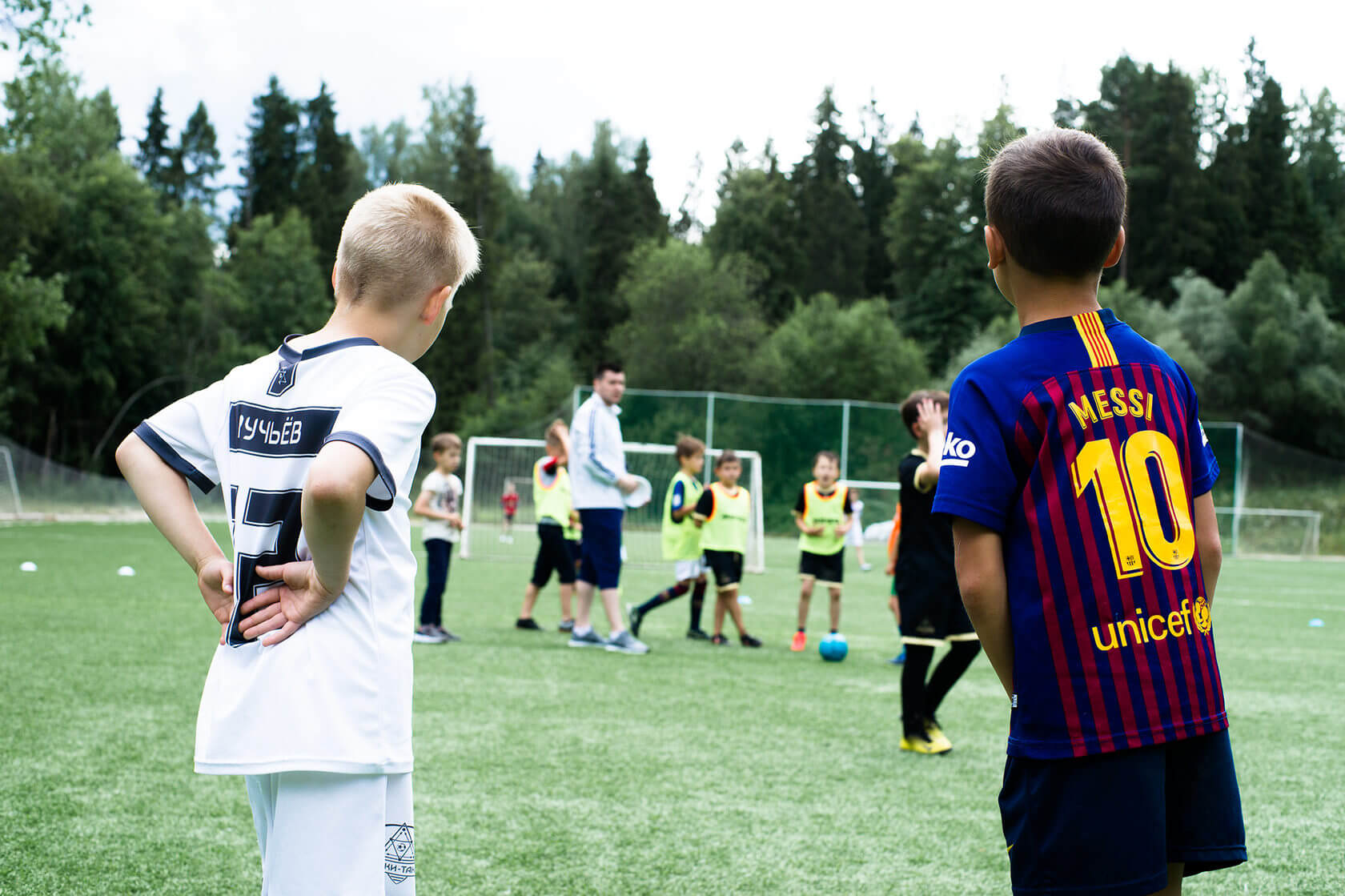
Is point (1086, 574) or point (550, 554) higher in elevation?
point (1086, 574)

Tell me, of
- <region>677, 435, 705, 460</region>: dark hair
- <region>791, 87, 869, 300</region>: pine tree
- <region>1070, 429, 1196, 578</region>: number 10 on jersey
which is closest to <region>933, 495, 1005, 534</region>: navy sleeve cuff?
<region>1070, 429, 1196, 578</region>: number 10 on jersey

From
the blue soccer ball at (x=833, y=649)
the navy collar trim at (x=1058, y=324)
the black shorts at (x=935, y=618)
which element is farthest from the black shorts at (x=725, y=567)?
the navy collar trim at (x=1058, y=324)

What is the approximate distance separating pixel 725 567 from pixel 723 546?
0.17 metres

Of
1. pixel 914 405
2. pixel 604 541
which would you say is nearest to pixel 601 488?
pixel 604 541

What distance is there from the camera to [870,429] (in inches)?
1126

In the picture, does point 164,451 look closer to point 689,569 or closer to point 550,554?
point 550,554

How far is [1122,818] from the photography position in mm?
1780

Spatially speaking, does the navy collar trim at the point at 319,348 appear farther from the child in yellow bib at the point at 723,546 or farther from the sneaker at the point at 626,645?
the child in yellow bib at the point at 723,546

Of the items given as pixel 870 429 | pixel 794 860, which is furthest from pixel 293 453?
pixel 870 429

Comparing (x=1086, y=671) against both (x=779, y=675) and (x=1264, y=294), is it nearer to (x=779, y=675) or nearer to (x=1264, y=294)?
(x=779, y=675)

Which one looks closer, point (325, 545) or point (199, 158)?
point (325, 545)

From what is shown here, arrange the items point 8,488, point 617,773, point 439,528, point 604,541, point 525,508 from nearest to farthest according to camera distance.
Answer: point 617,773, point 604,541, point 439,528, point 525,508, point 8,488

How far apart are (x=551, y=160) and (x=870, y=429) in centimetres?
4929

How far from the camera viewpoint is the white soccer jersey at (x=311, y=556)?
70.7 inches
